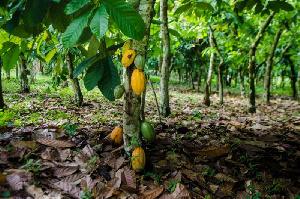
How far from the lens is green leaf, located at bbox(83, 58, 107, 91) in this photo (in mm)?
1271

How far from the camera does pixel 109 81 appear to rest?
132cm

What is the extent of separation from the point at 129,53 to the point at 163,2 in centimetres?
204

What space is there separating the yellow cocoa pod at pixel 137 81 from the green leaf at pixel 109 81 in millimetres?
131

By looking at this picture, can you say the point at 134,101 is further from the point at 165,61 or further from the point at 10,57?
the point at 165,61

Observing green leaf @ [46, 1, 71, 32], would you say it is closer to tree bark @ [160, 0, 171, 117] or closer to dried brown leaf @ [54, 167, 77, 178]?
dried brown leaf @ [54, 167, 77, 178]

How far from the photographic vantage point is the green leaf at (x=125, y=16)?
908 millimetres

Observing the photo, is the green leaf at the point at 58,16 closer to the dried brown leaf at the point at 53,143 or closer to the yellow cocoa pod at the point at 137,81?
the yellow cocoa pod at the point at 137,81

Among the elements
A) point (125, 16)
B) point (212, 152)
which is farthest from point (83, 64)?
point (212, 152)

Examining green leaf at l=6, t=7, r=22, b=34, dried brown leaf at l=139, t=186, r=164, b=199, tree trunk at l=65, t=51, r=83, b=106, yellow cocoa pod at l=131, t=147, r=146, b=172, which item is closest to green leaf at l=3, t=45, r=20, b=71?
green leaf at l=6, t=7, r=22, b=34

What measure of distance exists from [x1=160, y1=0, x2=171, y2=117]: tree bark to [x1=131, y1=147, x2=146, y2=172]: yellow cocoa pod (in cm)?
184

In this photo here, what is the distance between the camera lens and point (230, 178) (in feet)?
4.89

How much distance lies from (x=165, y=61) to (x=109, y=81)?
187 cm

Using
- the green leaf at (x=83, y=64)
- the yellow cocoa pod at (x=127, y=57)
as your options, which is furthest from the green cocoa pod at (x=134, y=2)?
the green leaf at (x=83, y=64)

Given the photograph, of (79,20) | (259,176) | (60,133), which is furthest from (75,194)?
(259,176)
